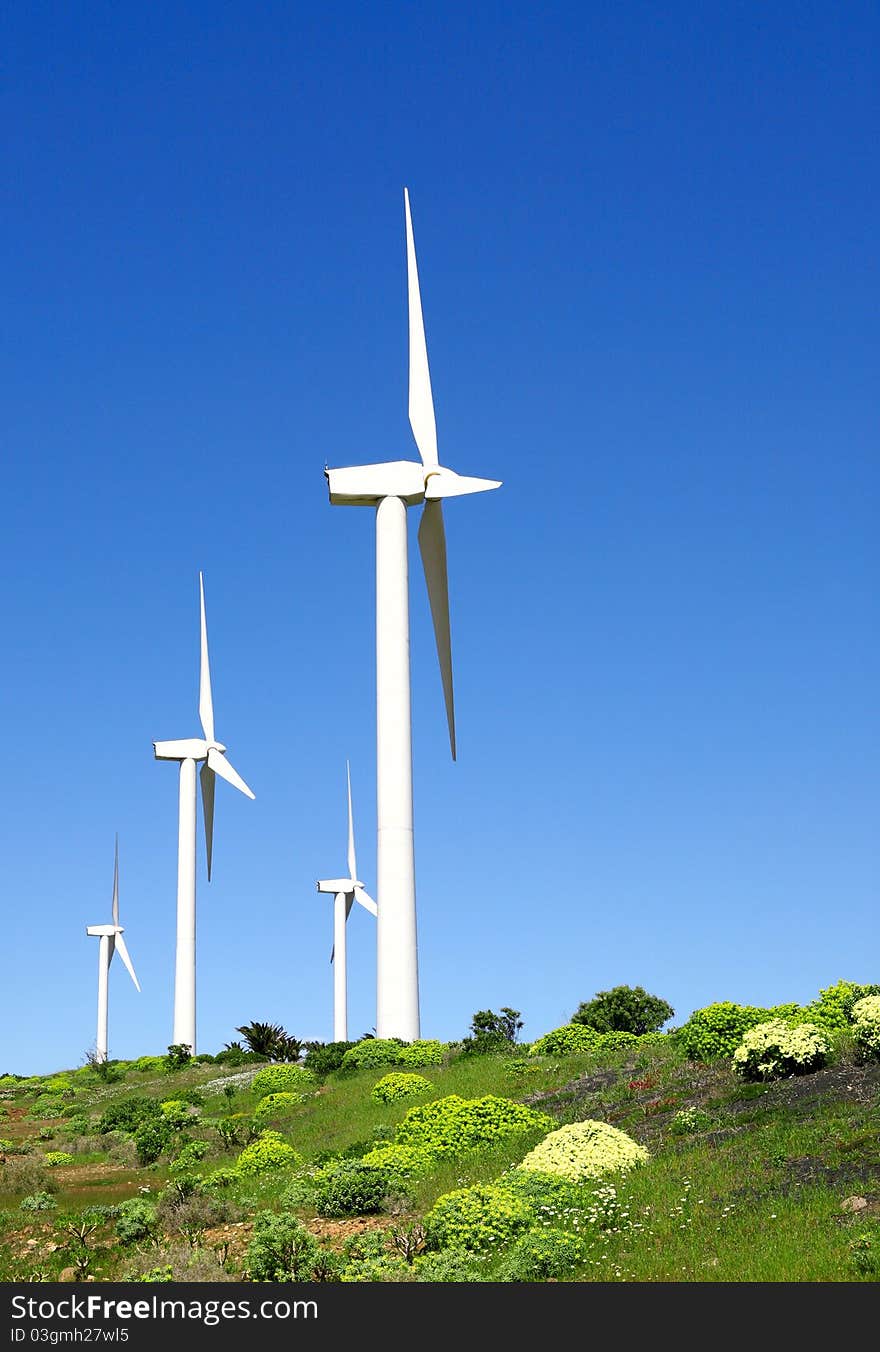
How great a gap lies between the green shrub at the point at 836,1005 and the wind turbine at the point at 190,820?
46858 mm

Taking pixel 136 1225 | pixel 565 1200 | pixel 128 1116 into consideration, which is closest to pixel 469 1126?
pixel 136 1225

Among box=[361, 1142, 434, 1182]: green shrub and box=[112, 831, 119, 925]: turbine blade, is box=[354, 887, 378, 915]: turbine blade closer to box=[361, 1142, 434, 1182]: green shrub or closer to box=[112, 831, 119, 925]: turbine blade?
box=[112, 831, 119, 925]: turbine blade

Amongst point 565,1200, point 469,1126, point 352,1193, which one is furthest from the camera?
point 469,1126

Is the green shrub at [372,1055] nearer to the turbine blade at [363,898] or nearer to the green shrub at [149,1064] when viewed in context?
the green shrub at [149,1064]

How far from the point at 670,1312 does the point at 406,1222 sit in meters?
8.57

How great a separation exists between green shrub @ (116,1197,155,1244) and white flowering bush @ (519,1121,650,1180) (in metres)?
7.68

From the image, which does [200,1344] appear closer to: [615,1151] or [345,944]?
[615,1151]

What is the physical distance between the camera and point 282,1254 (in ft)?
67.6

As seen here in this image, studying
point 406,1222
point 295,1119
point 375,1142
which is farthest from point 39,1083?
point 406,1222

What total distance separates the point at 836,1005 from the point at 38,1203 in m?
21.1

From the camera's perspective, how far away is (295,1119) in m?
40.7

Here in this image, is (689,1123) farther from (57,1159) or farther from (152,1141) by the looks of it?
(57,1159)

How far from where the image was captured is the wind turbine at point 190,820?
78188 mm

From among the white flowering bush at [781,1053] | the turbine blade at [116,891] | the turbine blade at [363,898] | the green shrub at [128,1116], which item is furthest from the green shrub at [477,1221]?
the turbine blade at [116,891]
